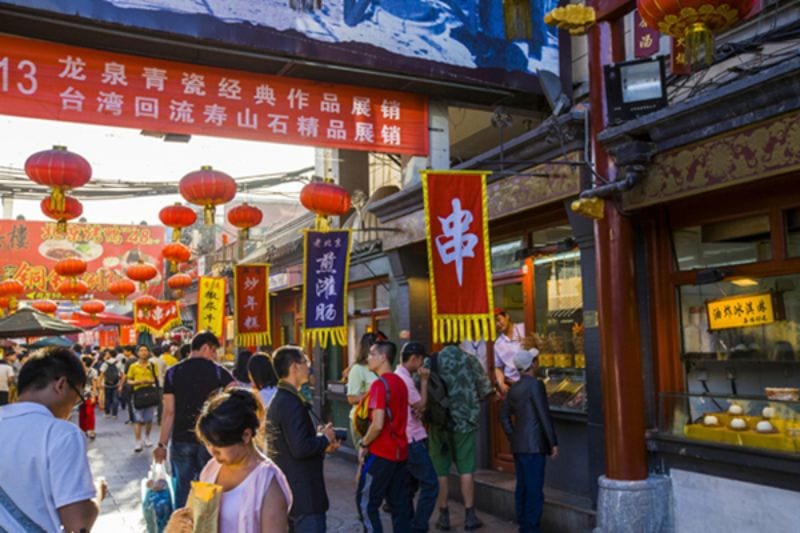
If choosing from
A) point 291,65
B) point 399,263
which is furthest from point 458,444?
point 291,65

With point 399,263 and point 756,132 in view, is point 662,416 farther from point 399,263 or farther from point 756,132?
point 399,263

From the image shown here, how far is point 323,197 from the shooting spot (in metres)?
11.0

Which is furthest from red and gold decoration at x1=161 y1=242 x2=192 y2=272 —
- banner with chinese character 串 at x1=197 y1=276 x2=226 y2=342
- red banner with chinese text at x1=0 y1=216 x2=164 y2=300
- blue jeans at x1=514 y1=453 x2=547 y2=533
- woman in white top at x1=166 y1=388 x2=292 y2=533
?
woman in white top at x1=166 y1=388 x2=292 y2=533

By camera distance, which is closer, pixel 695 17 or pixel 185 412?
pixel 695 17

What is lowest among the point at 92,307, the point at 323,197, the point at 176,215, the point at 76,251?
the point at 92,307

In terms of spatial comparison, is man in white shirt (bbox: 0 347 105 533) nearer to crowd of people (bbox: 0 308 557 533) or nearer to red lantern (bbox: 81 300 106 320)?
crowd of people (bbox: 0 308 557 533)

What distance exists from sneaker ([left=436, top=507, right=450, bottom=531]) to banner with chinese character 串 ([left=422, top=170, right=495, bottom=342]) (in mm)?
2065

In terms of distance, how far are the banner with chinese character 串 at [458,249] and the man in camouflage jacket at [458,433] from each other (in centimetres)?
76

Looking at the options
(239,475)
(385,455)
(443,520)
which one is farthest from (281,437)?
(443,520)

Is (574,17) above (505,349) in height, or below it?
above

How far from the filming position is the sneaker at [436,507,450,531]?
8.13 meters

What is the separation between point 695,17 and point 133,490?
9345 mm

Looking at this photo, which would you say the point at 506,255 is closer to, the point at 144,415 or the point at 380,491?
the point at 380,491

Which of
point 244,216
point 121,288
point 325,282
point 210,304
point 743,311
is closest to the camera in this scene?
point 743,311
